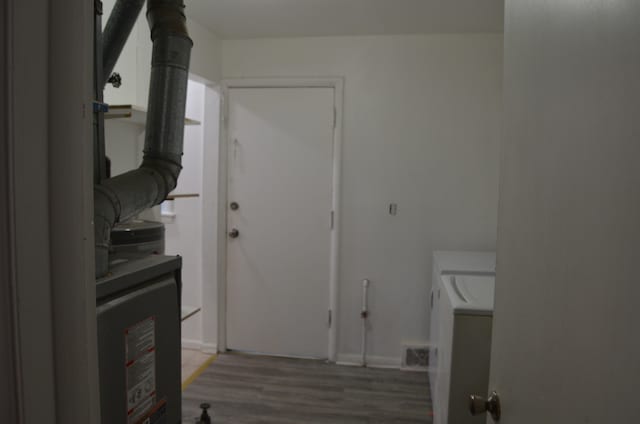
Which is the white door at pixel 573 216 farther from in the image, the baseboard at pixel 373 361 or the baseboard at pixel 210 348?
the baseboard at pixel 210 348

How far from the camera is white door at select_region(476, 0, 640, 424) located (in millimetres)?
418

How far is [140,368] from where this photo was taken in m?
0.88

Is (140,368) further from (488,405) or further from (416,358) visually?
(416,358)

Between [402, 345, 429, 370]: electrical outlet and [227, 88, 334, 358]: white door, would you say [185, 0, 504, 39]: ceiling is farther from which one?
[402, 345, 429, 370]: electrical outlet

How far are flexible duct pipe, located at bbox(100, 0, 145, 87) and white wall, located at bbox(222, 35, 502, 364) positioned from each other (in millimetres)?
1912

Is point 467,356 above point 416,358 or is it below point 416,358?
above

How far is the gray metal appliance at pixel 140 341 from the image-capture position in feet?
2.60

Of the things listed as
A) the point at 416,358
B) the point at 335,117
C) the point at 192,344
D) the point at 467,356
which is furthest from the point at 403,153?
the point at 192,344

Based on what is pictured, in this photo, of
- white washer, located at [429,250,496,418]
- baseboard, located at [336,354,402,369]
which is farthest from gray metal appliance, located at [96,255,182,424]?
baseboard, located at [336,354,402,369]

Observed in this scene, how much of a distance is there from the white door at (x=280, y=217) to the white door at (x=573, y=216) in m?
2.34

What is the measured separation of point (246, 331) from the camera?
3.26 metres

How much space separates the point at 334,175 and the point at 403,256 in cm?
79

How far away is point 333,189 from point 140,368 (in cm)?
231

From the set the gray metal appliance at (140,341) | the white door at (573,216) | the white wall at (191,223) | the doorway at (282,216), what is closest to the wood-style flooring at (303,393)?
the doorway at (282,216)
